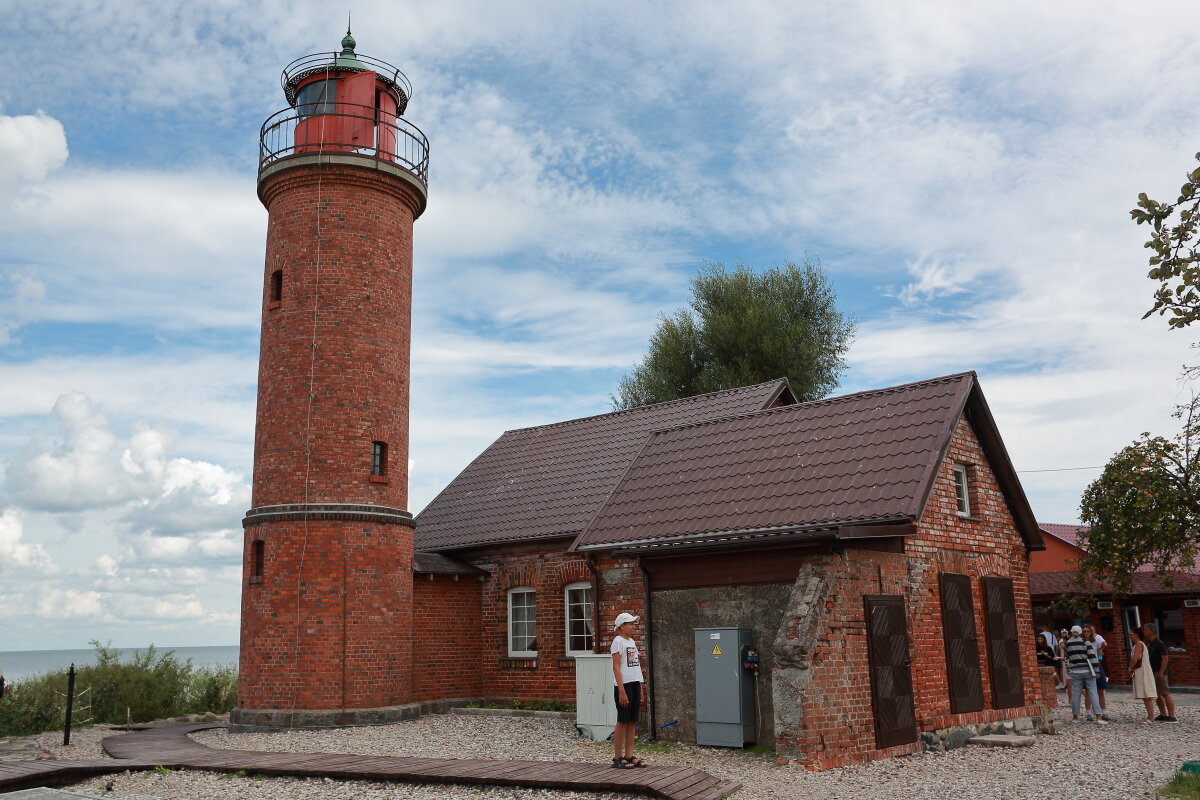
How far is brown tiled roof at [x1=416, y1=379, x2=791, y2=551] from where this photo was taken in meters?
18.5

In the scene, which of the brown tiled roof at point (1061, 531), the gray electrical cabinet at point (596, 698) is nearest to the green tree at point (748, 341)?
the brown tiled roof at point (1061, 531)

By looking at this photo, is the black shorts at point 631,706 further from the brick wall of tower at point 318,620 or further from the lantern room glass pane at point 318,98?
the lantern room glass pane at point 318,98

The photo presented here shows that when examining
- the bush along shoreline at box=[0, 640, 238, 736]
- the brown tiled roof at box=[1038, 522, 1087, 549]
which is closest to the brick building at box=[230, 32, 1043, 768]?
the bush along shoreline at box=[0, 640, 238, 736]

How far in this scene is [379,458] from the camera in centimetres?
1672

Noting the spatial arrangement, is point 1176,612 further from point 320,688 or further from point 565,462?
point 320,688

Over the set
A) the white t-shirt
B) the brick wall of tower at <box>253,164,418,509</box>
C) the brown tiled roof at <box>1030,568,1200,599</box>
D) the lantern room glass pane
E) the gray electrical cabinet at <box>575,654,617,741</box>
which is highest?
the lantern room glass pane

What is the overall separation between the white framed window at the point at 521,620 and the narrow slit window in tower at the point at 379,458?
3.71 metres

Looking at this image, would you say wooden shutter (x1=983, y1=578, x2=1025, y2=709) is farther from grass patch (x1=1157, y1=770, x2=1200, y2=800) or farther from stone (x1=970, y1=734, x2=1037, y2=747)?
grass patch (x1=1157, y1=770, x2=1200, y2=800)

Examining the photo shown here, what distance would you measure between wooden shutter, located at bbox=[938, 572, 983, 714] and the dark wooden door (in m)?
1.05

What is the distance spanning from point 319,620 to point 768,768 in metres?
8.47

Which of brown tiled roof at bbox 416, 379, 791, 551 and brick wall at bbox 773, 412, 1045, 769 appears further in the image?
brown tiled roof at bbox 416, 379, 791, 551

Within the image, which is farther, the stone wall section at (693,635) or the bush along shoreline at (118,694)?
the bush along shoreline at (118,694)

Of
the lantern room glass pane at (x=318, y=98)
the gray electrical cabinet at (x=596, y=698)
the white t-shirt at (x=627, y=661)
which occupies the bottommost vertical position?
the gray electrical cabinet at (x=596, y=698)

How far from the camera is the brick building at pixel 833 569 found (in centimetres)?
1066
